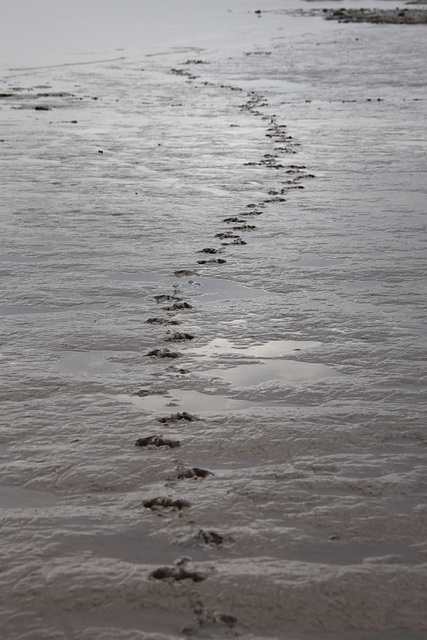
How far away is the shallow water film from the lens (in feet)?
8.92

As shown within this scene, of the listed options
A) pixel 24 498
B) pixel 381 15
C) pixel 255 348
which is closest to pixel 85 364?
pixel 255 348

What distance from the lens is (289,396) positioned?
423cm

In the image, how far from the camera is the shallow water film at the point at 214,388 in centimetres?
272

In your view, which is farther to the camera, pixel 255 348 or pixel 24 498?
pixel 255 348

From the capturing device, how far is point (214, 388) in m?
4.32

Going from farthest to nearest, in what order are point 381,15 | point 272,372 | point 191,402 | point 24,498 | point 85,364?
point 381,15 → point 85,364 → point 272,372 → point 191,402 → point 24,498

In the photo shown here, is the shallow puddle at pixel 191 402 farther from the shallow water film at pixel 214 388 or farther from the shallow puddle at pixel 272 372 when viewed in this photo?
the shallow puddle at pixel 272 372

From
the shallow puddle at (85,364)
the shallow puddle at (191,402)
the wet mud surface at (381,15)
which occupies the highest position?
the wet mud surface at (381,15)

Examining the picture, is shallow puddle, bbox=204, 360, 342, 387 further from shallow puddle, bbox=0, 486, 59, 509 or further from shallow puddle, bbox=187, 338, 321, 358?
shallow puddle, bbox=0, 486, 59, 509

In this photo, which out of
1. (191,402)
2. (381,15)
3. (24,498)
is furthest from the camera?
(381,15)

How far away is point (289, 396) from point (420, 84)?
1492 centimetres

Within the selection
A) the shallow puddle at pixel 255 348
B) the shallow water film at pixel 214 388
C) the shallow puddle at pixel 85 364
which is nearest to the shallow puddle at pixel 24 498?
the shallow water film at pixel 214 388

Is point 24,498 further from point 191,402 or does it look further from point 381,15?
point 381,15

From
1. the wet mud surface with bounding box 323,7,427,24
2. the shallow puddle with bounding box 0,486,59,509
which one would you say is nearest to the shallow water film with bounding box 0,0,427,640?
the shallow puddle with bounding box 0,486,59,509
